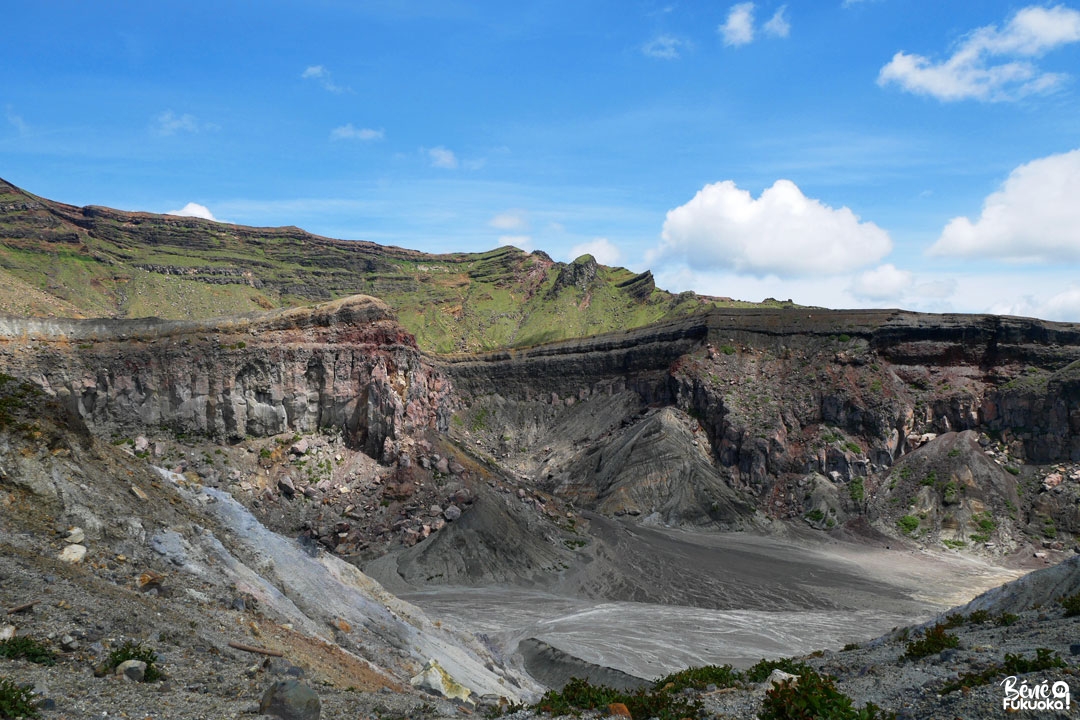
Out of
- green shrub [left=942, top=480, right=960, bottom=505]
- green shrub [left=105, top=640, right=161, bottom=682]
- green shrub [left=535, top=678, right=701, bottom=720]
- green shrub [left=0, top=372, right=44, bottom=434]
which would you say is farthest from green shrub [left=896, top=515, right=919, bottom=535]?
green shrub [left=0, top=372, right=44, bottom=434]

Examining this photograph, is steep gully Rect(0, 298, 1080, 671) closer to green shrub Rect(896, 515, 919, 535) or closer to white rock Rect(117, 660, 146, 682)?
green shrub Rect(896, 515, 919, 535)

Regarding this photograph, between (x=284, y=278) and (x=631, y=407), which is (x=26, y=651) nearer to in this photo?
(x=631, y=407)

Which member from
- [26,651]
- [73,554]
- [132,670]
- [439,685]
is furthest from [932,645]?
[73,554]

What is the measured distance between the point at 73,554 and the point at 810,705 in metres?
14.1

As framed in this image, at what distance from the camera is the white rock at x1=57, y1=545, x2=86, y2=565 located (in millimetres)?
14047

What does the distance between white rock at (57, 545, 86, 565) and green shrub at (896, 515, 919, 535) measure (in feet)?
198

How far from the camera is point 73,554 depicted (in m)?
14.2

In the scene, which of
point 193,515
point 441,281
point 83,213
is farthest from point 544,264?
point 193,515

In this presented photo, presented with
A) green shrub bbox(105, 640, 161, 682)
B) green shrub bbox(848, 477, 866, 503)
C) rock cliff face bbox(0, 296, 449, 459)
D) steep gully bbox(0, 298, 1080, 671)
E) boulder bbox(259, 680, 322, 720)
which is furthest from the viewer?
green shrub bbox(848, 477, 866, 503)

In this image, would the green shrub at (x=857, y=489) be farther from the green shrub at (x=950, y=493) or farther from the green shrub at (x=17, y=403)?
the green shrub at (x=17, y=403)

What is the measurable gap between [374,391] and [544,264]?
115 m

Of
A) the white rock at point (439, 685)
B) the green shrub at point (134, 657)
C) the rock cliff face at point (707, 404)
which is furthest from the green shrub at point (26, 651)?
the rock cliff face at point (707, 404)

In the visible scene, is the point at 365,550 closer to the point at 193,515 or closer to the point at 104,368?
the point at 104,368

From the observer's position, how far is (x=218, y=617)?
49.4 ft
